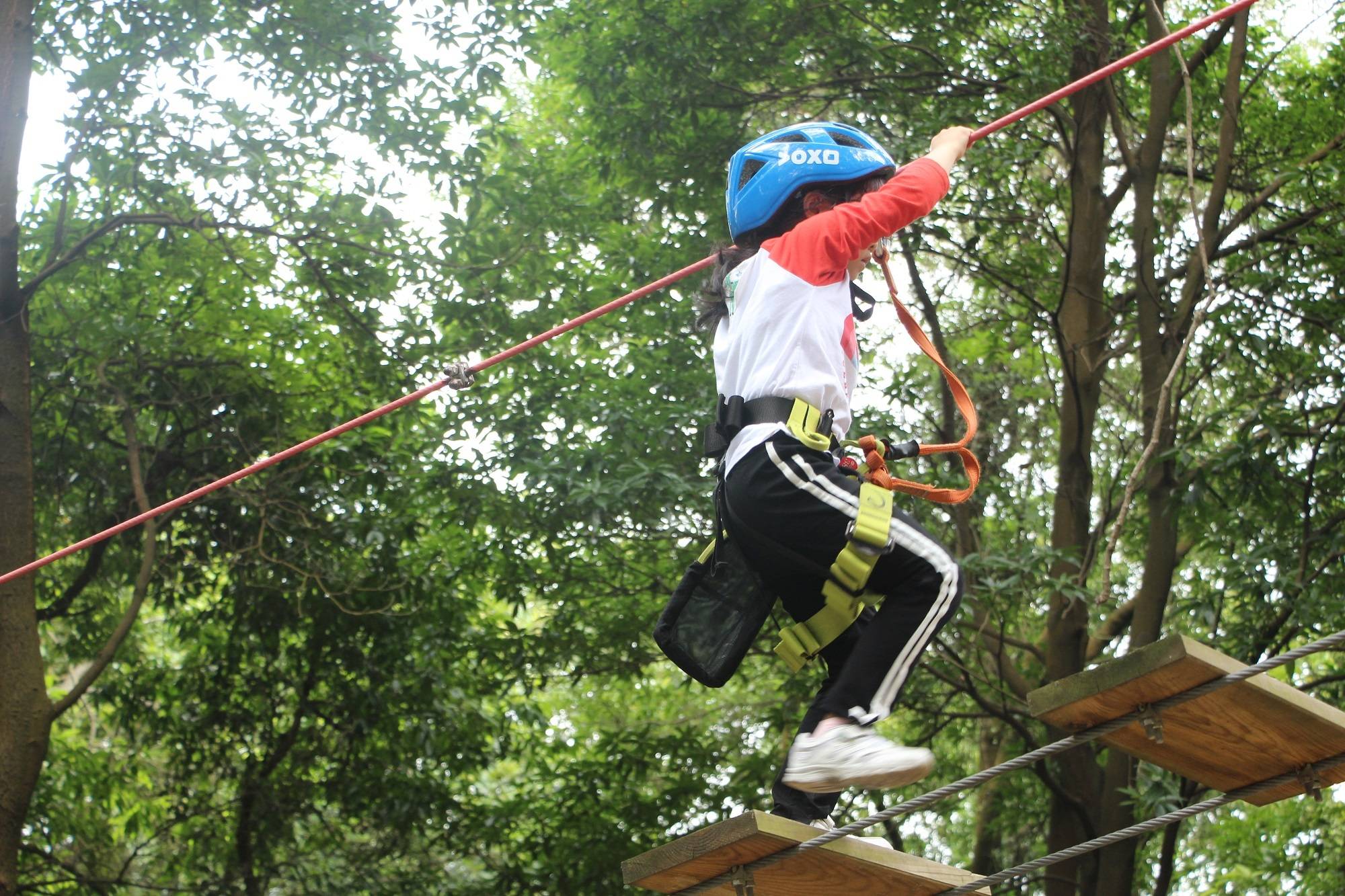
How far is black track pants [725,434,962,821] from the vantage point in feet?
9.66

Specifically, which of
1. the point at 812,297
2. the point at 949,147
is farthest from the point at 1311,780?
the point at 949,147

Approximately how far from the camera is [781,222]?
3332 mm

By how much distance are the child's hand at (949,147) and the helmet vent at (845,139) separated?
174 mm

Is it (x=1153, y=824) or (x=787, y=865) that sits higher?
→ (x=1153, y=824)

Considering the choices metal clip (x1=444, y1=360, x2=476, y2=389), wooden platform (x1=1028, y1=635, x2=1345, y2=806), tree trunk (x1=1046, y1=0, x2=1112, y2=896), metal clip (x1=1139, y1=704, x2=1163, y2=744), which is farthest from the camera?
tree trunk (x1=1046, y1=0, x2=1112, y2=896)

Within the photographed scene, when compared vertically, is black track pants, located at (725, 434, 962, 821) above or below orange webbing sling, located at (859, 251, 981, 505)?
below

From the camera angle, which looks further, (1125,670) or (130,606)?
(130,606)

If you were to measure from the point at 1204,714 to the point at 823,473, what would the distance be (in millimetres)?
864

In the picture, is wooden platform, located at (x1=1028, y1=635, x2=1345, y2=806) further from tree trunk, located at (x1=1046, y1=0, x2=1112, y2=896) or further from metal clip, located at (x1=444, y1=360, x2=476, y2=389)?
tree trunk, located at (x1=1046, y1=0, x2=1112, y2=896)

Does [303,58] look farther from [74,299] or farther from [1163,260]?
[1163,260]

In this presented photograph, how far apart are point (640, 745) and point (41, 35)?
16.8ft

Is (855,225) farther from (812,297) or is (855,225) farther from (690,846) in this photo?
(690,846)

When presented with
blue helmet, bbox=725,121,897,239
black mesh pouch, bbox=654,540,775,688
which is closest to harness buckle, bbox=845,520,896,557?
black mesh pouch, bbox=654,540,775,688

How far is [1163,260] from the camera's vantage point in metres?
9.12
